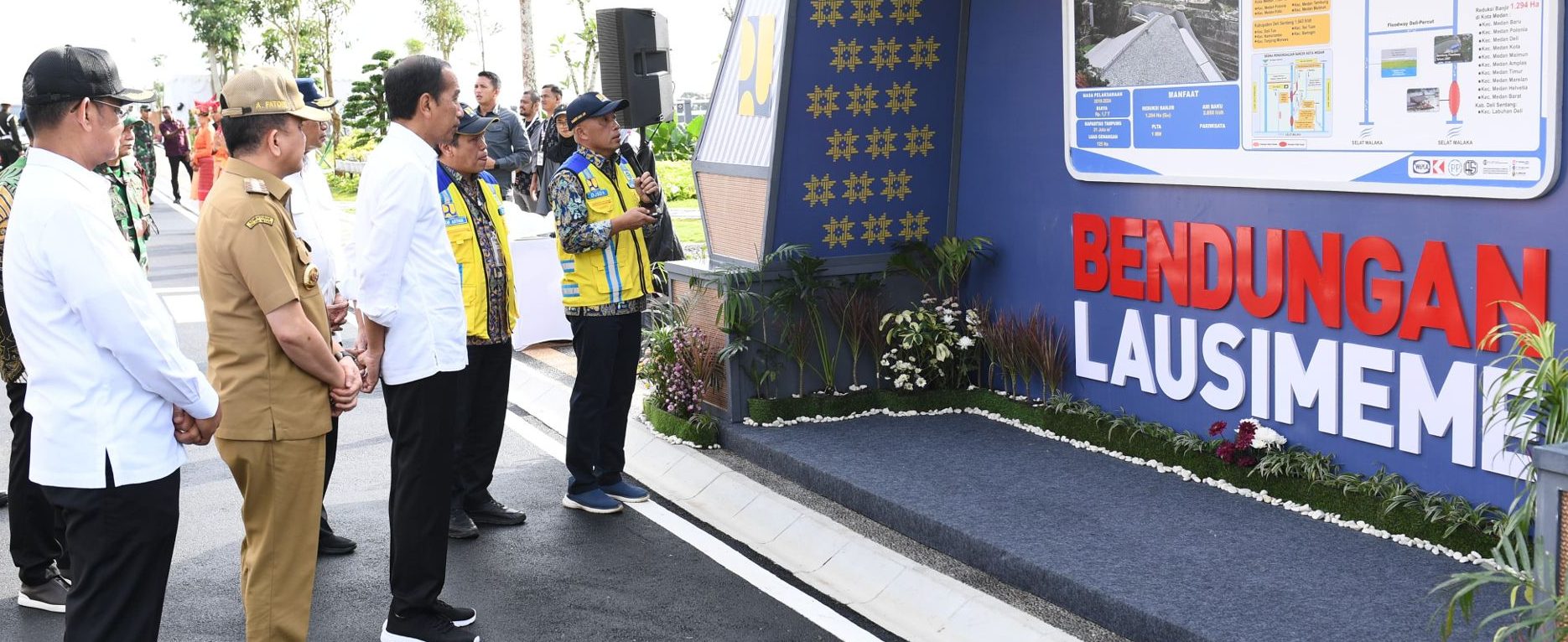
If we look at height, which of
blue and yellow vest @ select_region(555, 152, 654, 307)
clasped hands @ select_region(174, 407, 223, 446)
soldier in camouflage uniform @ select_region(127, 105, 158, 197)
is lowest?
clasped hands @ select_region(174, 407, 223, 446)

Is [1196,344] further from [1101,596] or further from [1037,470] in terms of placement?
[1101,596]

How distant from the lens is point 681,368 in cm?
791

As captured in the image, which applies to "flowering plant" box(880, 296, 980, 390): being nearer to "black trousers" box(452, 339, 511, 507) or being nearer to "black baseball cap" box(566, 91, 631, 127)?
"black baseball cap" box(566, 91, 631, 127)

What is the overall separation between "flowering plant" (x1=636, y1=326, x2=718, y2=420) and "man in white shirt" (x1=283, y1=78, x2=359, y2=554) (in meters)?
2.08

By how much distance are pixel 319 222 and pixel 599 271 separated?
1.22 metres

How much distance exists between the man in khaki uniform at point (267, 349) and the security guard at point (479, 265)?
51.8 inches

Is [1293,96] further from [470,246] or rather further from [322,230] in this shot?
[322,230]

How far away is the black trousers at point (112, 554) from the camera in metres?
3.57

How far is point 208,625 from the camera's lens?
5309 millimetres

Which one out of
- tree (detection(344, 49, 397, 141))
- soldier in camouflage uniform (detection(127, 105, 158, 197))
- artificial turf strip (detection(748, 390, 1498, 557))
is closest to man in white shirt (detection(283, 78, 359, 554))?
artificial turf strip (detection(748, 390, 1498, 557))

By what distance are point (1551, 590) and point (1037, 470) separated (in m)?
3.20

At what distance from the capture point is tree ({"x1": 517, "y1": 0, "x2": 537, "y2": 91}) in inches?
1097

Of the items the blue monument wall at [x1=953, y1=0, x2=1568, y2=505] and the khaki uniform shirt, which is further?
the blue monument wall at [x1=953, y1=0, x2=1568, y2=505]

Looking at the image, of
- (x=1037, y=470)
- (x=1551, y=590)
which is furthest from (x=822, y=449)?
(x=1551, y=590)
